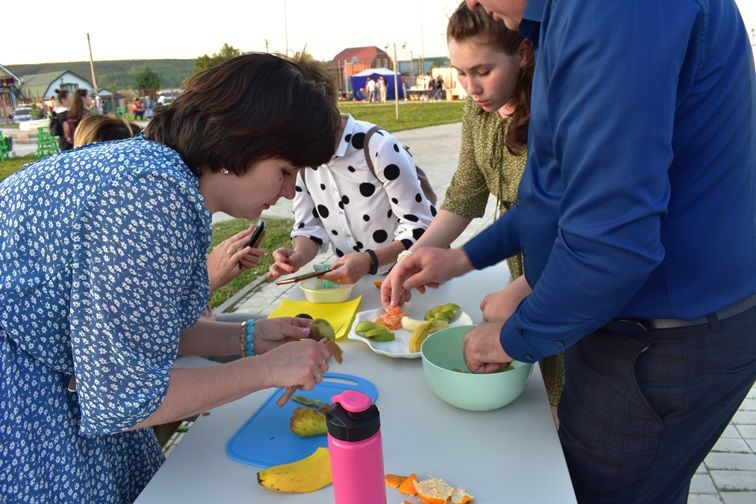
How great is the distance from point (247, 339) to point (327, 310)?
1.62 ft

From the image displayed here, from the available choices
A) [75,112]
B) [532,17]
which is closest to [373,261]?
[532,17]

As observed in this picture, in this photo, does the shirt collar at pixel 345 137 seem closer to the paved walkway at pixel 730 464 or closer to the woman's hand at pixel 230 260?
the woman's hand at pixel 230 260

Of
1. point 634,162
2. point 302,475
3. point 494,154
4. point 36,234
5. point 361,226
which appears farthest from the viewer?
point 361,226

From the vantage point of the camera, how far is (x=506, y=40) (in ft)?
6.04

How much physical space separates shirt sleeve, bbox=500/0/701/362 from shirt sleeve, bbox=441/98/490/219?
1.25m

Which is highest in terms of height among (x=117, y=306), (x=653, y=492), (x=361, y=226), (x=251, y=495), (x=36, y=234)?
(x=36, y=234)

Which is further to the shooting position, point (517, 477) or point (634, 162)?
point (517, 477)

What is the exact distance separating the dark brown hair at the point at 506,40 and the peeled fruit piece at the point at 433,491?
50.7 inches

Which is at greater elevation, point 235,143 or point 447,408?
point 235,143

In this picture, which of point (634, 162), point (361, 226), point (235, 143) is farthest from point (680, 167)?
point (361, 226)

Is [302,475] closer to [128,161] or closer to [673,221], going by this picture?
[128,161]

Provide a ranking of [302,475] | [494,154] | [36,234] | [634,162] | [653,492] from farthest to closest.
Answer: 1. [494,154]
2. [653,492]
3. [302,475]
4. [36,234]
5. [634,162]

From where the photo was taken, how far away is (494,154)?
7.16ft

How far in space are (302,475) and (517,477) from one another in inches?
16.9
